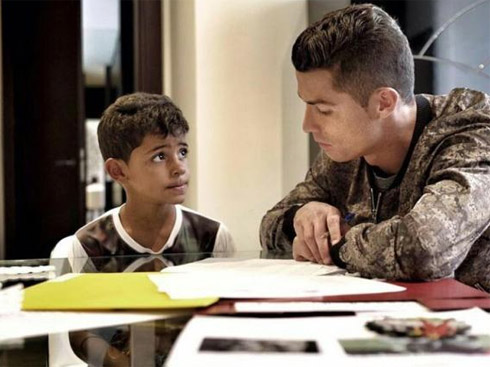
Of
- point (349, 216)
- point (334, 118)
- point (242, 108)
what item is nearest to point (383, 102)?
point (334, 118)

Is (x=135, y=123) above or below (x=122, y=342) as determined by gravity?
above

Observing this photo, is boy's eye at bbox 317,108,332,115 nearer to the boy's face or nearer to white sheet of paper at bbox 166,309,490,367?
the boy's face

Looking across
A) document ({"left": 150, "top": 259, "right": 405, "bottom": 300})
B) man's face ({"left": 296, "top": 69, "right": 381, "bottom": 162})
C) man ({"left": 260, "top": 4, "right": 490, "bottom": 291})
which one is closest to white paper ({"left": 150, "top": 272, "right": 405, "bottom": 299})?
document ({"left": 150, "top": 259, "right": 405, "bottom": 300})

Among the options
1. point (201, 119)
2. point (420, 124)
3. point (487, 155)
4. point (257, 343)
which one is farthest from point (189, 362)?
point (201, 119)

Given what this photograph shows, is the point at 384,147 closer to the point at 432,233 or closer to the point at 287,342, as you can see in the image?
the point at 432,233

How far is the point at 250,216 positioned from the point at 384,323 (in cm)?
189

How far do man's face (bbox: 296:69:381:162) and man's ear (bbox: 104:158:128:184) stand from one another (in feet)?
1.93

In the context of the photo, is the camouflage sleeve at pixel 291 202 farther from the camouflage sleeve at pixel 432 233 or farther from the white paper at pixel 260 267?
the camouflage sleeve at pixel 432 233

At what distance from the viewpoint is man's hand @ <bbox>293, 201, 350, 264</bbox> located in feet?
3.67

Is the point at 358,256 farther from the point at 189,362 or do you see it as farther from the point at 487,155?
the point at 189,362

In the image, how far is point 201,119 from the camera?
2408 millimetres

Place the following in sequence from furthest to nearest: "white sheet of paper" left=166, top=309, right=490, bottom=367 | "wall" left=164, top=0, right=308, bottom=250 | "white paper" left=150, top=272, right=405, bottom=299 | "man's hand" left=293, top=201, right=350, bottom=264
A: "wall" left=164, top=0, right=308, bottom=250 < "man's hand" left=293, top=201, right=350, bottom=264 < "white paper" left=150, top=272, right=405, bottom=299 < "white sheet of paper" left=166, top=309, right=490, bottom=367

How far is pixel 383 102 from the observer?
1226 millimetres

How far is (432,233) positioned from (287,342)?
1.51 feet
